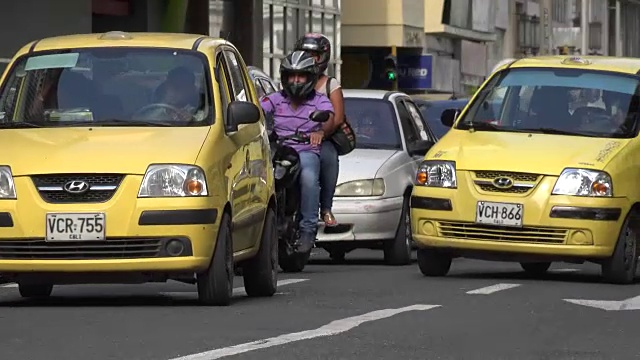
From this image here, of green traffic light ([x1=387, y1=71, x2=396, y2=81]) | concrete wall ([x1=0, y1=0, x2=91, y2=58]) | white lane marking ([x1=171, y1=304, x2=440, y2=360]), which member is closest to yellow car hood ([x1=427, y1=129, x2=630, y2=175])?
white lane marking ([x1=171, y1=304, x2=440, y2=360])

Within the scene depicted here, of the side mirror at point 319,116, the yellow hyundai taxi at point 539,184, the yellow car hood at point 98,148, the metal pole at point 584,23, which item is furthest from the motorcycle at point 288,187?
the metal pole at point 584,23

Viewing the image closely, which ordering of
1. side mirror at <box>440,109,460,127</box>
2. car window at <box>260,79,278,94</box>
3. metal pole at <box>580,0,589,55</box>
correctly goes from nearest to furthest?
side mirror at <box>440,109,460,127</box> → car window at <box>260,79,278,94</box> → metal pole at <box>580,0,589,55</box>

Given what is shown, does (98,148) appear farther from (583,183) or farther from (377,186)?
(377,186)

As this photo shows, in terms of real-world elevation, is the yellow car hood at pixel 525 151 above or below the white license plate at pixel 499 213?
above

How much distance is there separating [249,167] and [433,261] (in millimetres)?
3329

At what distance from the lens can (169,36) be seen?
45.6 feet

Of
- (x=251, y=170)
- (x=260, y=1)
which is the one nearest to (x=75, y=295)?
(x=251, y=170)

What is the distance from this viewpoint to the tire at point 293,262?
56.2 feet

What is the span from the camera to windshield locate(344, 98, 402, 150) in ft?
67.1

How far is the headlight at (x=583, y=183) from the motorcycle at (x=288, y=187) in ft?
6.49

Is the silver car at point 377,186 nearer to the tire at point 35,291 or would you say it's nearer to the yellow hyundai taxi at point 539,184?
the yellow hyundai taxi at point 539,184

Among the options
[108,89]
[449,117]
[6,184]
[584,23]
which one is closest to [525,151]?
[449,117]

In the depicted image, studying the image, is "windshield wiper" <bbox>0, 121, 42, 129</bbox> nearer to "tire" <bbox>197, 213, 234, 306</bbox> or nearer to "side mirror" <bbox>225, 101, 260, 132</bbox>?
"side mirror" <bbox>225, 101, 260, 132</bbox>

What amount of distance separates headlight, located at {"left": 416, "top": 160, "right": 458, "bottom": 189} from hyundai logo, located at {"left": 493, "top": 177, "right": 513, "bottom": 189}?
37 centimetres
